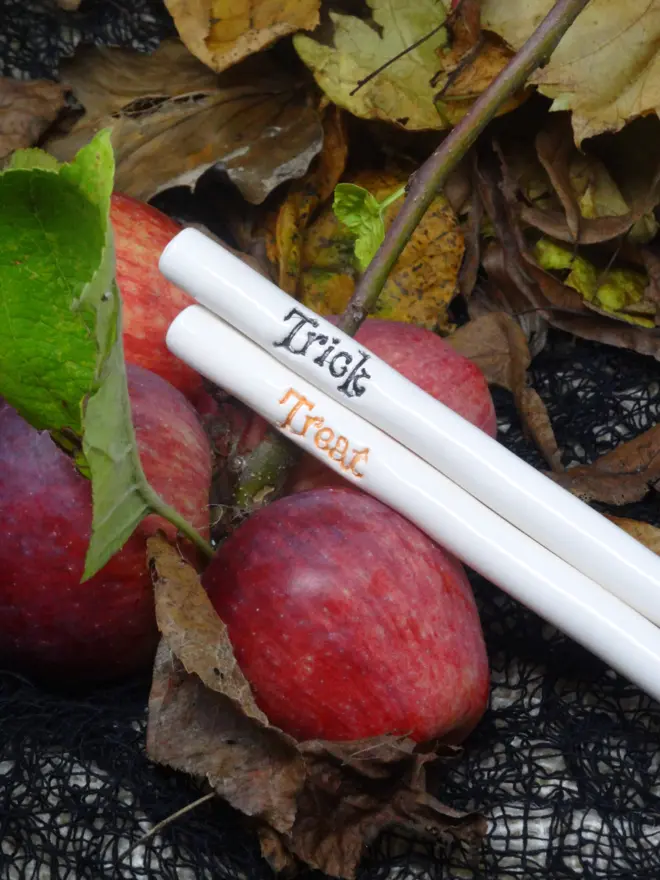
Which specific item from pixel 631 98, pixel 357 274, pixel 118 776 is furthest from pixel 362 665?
pixel 631 98

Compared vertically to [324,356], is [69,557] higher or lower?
lower

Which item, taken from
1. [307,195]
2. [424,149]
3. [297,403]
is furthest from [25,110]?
[297,403]

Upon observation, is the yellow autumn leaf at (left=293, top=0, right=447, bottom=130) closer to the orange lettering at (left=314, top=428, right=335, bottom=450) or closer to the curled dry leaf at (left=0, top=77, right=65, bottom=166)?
the curled dry leaf at (left=0, top=77, right=65, bottom=166)

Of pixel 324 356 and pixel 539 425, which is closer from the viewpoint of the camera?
pixel 324 356

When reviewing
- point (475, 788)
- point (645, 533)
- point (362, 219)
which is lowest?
point (475, 788)

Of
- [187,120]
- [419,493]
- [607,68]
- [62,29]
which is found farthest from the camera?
[62,29]

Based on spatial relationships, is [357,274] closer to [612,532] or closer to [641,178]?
[641,178]

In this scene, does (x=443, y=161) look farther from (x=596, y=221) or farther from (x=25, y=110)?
(x=25, y=110)
